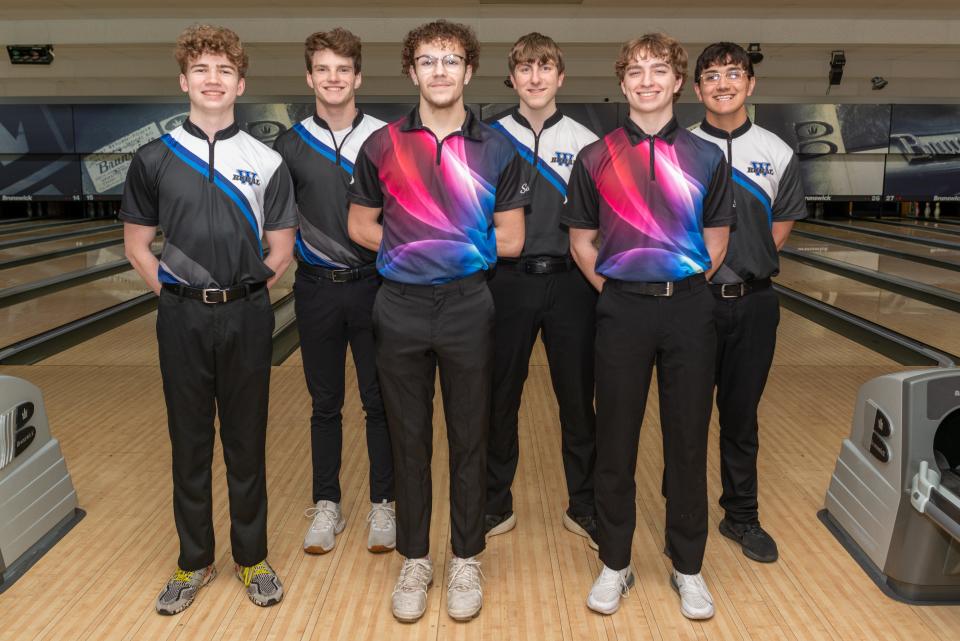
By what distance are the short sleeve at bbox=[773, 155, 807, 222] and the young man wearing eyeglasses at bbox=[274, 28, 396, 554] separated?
1086 millimetres

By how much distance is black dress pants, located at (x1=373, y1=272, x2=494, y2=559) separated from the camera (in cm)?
188

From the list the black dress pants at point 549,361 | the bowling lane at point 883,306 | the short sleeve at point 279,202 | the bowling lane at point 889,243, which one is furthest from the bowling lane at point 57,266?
the bowling lane at point 889,243

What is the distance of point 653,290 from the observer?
188 cm

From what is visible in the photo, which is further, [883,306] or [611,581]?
[883,306]

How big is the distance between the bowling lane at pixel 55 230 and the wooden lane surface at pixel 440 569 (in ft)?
26.0

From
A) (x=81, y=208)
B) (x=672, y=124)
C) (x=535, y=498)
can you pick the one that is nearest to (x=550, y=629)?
(x=535, y=498)

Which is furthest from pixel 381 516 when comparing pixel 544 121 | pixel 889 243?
pixel 889 243

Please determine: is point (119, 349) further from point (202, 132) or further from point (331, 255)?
point (202, 132)

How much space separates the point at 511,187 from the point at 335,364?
0.74 metres

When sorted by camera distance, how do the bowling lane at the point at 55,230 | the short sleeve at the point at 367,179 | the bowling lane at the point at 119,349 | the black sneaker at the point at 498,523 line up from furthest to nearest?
the bowling lane at the point at 55,230, the bowling lane at the point at 119,349, the black sneaker at the point at 498,523, the short sleeve at the point at 367,179

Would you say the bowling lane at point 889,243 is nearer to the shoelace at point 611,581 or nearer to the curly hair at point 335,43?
the shoelace at point 611,581

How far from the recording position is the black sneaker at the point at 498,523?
7.78ft

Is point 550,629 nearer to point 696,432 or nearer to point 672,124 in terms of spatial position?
point 696,432

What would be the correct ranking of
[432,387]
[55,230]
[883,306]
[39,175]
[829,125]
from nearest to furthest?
1. [432,387]
2. [883,306]
3. [55,230]
4. [829,125]
5. [39,175]
